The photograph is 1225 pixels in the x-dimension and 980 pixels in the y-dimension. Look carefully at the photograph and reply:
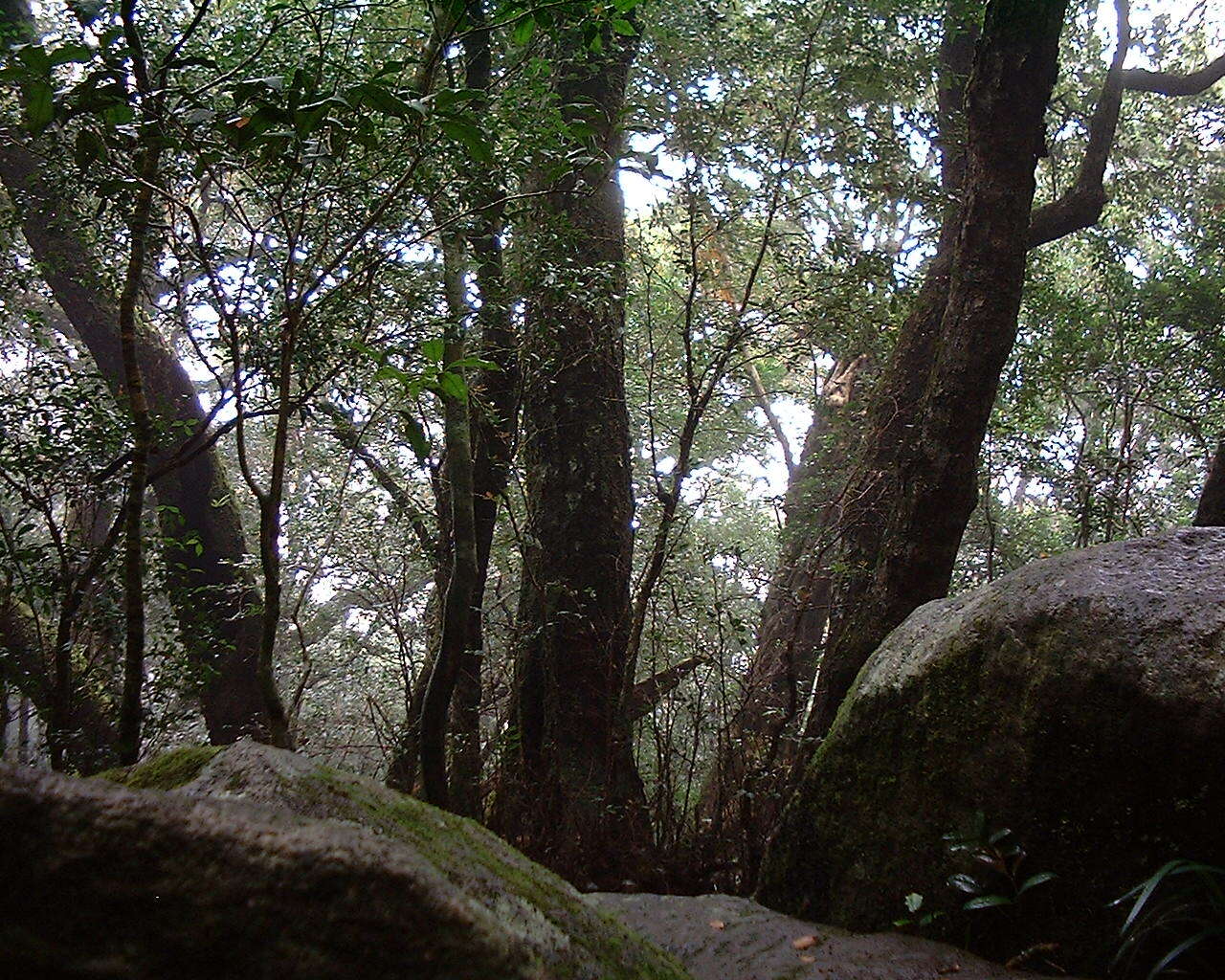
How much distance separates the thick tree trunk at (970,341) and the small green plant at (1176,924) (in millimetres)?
1613

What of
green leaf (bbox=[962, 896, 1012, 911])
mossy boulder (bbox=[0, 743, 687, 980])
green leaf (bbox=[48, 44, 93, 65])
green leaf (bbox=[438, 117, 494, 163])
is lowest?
green leaf (bbox=[962, 896, 1012, 911])

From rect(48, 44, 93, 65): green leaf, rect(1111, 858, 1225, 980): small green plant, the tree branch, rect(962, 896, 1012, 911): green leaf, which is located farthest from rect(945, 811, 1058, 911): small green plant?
the tree branch

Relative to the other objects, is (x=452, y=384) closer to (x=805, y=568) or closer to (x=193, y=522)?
(x=805, y=568)

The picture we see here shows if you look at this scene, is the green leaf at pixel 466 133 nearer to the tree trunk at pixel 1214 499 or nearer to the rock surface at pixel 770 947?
the rock surface at pixel 770 947

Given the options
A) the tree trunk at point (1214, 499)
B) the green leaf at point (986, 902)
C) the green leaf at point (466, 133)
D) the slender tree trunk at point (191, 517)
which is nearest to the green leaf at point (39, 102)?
the green leaf at point (466, 133)

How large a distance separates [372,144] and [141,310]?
3.73 meters

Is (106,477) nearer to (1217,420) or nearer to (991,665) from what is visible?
(991,665)

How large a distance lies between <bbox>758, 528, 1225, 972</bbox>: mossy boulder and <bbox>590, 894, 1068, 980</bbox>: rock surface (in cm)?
11

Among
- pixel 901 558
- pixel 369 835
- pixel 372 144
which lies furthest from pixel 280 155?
pixel 901 558

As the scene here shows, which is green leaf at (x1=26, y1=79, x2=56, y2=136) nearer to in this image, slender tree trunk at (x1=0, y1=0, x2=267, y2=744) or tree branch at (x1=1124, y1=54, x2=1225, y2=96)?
slender tree trunk at (x1=0, y1=0, x2=267, y2=744)

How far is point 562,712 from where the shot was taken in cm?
456

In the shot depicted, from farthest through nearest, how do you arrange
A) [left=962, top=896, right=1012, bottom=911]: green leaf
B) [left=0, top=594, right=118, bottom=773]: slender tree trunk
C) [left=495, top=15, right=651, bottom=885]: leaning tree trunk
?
1. [left=0, top=594, right=118, bottom=773]: slender tree trunk
2. [left=495, top=15, right=651, bottom=885]: leaning tree trunk
3. [left=962, top=896, right=1012, bottom=911]: green leaf

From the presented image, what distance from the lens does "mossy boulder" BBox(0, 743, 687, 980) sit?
0.92m

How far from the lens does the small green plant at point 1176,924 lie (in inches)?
76.7
